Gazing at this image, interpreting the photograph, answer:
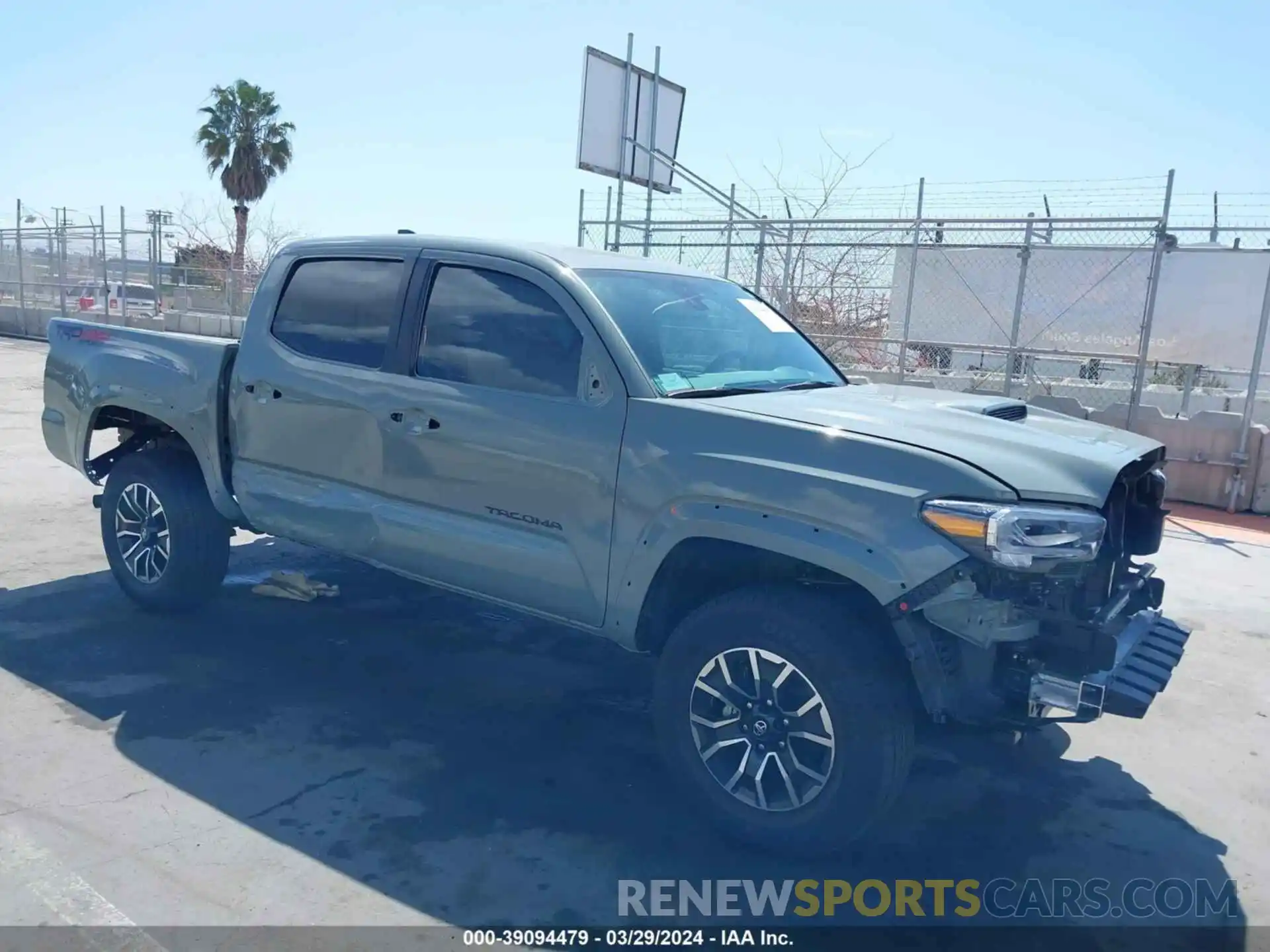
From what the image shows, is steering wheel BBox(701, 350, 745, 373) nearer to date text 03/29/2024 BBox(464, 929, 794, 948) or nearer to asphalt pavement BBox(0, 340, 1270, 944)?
asphalt pavement BBox(0, 340, 1270, 944)

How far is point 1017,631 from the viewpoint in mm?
3152

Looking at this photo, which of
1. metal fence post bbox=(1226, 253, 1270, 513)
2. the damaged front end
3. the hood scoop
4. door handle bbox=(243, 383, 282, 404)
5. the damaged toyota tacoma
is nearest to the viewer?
the damaged front end

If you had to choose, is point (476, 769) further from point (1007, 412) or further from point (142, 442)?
point (142, 442)

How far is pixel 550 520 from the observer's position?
3928 mm

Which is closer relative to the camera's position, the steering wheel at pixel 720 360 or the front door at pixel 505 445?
the front door at pixel 505 445

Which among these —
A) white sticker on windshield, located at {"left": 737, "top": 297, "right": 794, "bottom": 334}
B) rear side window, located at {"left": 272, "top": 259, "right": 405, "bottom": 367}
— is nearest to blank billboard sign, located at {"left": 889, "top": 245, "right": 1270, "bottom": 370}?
white sticker on windshield, located at {"left": 737, "top": 297, "right": 794, "bottom": 334}

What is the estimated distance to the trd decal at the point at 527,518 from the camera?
3922 mm

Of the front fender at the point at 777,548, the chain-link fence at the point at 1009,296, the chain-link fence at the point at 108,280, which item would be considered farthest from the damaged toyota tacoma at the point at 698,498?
the chain-link fence at the point at 108,280

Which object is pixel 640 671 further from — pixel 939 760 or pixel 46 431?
pixel 46 431

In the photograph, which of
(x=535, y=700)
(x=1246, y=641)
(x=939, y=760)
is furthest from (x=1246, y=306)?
(x=535, y=700)

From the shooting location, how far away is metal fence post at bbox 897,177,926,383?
10.6 meters

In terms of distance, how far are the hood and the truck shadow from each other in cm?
132

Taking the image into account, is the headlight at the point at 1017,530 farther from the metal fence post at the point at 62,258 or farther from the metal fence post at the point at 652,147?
the metal fence post at the point at 62,258

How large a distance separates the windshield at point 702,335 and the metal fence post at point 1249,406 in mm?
6958
